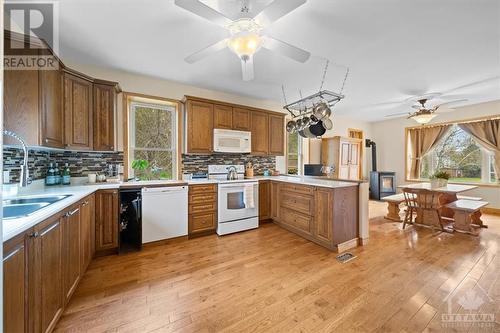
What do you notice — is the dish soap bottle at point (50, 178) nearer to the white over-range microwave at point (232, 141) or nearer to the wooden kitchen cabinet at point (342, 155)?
the white over-range microwave at point (232, 141)

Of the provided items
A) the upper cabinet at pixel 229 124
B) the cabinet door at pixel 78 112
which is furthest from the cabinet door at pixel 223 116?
the cabinet door at pixel 78 112

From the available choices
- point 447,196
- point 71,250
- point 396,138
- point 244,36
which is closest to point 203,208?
point 71,250

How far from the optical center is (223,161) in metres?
4.02

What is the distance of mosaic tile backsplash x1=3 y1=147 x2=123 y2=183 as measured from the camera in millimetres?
2049

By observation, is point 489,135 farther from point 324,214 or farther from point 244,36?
point 244,36

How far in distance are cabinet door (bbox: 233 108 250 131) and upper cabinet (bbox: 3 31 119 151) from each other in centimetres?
190

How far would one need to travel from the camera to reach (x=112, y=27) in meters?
2.06

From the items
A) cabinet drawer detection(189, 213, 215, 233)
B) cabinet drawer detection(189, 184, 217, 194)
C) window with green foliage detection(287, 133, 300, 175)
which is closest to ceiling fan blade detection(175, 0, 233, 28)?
cabinet drawer detection(189, 184, 217, 194)

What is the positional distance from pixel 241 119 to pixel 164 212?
7.06 ft

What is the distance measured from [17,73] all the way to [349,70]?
3871mm

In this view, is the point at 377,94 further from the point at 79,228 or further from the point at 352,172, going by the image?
the point at 79,228

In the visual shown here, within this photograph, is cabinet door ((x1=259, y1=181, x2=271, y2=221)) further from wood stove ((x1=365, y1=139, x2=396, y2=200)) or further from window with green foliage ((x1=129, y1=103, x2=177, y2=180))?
wood stove ((x1=365, y1=139, x2=396, y2=200))

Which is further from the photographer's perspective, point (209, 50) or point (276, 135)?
point (276, 135)

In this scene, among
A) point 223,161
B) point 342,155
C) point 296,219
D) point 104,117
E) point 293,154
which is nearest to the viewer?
point 104,117
